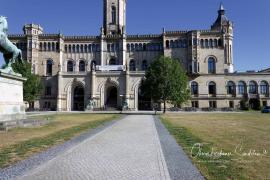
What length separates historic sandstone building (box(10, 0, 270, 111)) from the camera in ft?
251

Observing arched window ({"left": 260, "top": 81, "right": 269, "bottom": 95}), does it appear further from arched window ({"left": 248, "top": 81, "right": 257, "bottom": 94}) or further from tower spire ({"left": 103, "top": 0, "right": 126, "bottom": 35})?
tower spire ({"left": 103, "top": 0, "right": 126, "bottom": 35})

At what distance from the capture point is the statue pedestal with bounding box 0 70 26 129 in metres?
20.7

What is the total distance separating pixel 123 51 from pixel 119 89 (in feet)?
42.1

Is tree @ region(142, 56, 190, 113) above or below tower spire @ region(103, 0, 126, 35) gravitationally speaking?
below

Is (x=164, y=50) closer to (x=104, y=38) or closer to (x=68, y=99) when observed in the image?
(x=104, y=38)

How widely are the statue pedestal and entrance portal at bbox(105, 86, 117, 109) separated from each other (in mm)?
55204

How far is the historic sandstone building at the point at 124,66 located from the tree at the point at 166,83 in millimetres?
24647

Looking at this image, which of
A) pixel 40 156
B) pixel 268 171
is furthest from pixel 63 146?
pixel 268 171

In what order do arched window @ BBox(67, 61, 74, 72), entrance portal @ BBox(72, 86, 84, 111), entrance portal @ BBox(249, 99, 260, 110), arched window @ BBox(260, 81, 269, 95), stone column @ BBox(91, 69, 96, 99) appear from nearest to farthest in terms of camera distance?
entrance portal @ BBox(249, 99, 260, 110) < arched window @ BBox(260, 81, 269, 95) < stone column @ BBox(91, 69, 96, 99) < entrance portal @ BBox(72, 86, 84, 111) < arched window @ BBox(67, 61, 74, 72)

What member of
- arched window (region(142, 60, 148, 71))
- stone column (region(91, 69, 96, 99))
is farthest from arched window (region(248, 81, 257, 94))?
stone column (region(91, 69, 96, 99))

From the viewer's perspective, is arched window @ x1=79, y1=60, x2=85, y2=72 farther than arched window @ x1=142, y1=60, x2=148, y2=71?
Yes

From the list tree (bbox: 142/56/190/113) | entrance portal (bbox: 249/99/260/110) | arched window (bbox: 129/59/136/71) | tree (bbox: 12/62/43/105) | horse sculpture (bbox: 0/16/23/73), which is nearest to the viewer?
horse sculpture (bbox: 0/16/23/73)

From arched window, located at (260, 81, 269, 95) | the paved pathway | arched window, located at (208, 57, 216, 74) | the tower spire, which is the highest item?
the tower spire

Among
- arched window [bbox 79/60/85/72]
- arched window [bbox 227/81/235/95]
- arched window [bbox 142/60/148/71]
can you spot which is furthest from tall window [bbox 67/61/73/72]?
arched window [bbox 227/81/235/95]
